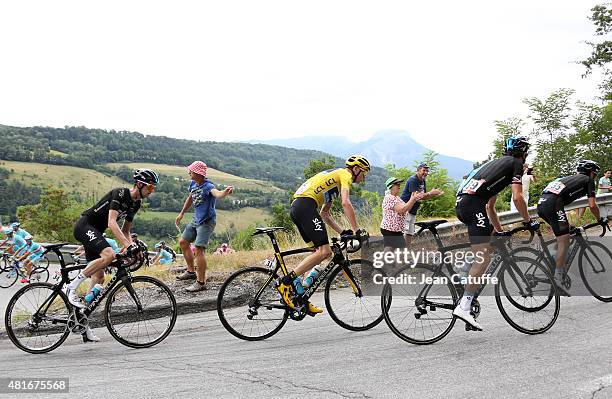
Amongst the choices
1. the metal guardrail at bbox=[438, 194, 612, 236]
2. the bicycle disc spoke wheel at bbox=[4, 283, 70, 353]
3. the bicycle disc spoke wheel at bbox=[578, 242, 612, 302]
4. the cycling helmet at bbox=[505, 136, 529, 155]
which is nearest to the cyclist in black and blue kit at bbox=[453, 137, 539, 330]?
the cycling helmet at bbox=[505, 136, 529, 155]

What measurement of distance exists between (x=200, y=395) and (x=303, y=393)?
90 centimetres

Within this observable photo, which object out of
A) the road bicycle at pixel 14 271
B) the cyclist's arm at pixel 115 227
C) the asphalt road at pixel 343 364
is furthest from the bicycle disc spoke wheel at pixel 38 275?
the cyclist's arm at pixel 115 227

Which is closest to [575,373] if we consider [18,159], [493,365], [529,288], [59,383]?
[493,365]

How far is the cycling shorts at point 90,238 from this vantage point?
743 centimetres

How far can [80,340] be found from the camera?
7617 millimetres

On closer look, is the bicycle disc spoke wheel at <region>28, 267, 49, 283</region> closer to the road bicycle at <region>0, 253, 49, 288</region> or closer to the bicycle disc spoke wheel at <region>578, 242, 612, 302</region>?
the road bicycle at <region>0, 253, 49, 288</region>

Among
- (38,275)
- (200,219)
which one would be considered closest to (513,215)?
(200,219)

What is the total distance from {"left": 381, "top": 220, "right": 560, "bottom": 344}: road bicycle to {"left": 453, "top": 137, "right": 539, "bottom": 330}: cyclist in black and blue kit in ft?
0.38

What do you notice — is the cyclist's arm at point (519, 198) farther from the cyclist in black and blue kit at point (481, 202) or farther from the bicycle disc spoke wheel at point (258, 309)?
the bicycle disc spoke wheel at point (258, 309)

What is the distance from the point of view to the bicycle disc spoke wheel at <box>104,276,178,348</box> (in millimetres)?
7160

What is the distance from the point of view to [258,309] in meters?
7.29

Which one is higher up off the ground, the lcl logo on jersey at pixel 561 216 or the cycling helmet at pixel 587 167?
the cycling helmet at pixel 587 167

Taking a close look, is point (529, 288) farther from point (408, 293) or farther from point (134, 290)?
point (134, 290)

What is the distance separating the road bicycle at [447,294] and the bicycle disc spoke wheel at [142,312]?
9.21ft
